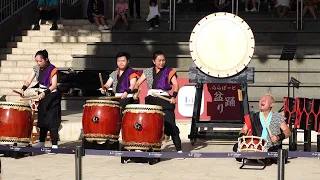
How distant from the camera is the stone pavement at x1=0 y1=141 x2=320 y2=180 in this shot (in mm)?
12484

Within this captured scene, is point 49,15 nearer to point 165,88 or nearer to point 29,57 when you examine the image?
point 29,57

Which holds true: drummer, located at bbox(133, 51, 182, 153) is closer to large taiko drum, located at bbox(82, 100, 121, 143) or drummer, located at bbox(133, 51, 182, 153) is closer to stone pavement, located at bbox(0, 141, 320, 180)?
stone pavement, located at bbox(0, 141, 320, 180)

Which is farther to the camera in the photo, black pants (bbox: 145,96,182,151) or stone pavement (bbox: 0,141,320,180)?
black pants (bbox: 145,96,182,151)

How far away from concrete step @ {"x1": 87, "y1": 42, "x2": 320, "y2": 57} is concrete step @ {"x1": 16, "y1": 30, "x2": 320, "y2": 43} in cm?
55

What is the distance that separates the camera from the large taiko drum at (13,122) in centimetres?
1416

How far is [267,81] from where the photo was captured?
21.0 meters

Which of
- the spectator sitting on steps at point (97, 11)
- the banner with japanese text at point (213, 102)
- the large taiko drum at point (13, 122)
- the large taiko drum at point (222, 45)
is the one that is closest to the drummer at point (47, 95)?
the large taiko drum at point (13, 122)

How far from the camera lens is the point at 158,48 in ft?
74.9

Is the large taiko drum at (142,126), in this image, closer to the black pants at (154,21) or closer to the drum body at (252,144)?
the drum body at (252,144)

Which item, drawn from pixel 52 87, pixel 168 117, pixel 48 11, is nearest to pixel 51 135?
pixel 52 87

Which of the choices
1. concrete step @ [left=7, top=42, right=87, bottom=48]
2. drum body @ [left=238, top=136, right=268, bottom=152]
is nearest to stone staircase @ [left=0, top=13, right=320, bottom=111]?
concrete step @ [left=7, top=42, right=87, bottom=48]

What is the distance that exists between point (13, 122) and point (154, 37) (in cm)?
973

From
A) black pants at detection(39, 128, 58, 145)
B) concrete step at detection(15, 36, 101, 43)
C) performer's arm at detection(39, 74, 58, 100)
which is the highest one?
concrete step at detection(15, 36, 101, 43)

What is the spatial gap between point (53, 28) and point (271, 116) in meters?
12.4
